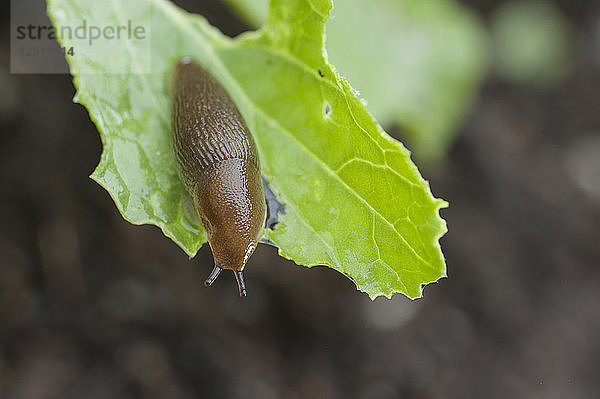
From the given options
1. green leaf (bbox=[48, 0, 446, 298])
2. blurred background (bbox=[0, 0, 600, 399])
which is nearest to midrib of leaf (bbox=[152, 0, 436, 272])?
green leaf (bbox=[48, 0, 446, 298])

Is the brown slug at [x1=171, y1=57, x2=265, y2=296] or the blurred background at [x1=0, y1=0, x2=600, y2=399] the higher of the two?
the brown slug at [x1=171, y1=57, x2=265, y2=296]

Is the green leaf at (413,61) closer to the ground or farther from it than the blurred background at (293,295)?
farther from it

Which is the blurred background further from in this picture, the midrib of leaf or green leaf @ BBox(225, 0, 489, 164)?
the midrib of leaf

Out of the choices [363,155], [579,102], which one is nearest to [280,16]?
[363,155]

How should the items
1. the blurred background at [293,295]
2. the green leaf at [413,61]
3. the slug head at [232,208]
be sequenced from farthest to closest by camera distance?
the green leaf at [413,61], the blurred background at [293,295], the slug head at [232,208]

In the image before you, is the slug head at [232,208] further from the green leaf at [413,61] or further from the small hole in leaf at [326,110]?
the green leaf at [413,61]

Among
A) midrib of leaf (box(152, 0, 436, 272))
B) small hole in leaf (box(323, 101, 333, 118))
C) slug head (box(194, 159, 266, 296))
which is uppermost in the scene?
small hole in leaf (box(323, 101, 333, 118))

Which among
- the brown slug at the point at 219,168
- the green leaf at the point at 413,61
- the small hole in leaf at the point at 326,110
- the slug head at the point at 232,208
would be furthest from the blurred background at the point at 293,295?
the small hole in leaf at the point at 326,110
